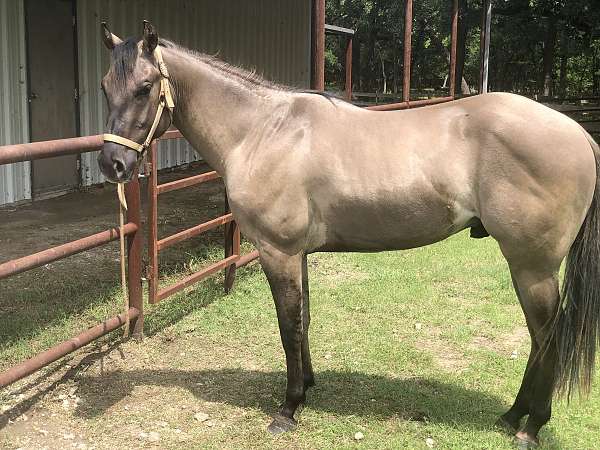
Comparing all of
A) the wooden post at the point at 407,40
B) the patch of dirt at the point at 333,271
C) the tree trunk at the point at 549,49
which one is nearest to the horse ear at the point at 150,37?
the patch of dirt at the point at 333,271

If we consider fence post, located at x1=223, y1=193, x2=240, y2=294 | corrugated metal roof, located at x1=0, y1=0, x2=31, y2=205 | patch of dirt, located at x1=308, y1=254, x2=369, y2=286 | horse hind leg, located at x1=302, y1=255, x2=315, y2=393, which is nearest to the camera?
horse hind leg, located at x1=302, y1=255, x2=315, y2=393

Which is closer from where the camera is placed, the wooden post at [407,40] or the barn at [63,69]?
the barn at [63,69]

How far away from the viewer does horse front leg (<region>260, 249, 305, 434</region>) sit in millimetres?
2844

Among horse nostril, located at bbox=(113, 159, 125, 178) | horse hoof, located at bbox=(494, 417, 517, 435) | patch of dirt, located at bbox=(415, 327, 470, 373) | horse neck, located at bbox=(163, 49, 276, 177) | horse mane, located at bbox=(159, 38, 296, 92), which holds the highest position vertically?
horse mane, located at bbox=(159, 38, 296, 92)

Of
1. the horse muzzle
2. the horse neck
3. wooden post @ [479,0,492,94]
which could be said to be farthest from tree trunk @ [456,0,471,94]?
the horse muzzle

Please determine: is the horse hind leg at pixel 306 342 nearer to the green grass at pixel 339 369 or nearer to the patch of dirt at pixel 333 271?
the green grass at pixel 339 369

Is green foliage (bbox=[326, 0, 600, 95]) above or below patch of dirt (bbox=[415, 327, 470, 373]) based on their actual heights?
above

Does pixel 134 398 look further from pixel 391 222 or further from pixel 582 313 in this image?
pixel 582 313

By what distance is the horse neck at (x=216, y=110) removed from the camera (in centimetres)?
289

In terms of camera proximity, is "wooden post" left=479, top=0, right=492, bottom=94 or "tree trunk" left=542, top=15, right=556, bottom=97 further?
"tree trunk" left=542, top=15, right=556, bottom=97

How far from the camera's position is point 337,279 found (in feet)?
16.7

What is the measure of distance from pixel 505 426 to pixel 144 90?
2155 millimetres

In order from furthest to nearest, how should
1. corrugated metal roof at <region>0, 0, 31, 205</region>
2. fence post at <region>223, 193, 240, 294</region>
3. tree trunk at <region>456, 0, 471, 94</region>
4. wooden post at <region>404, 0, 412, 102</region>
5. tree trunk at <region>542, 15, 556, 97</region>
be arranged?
tree trunk at <region>542, 15, 556, 97</region> → tree trunk at <region>456, 0, 471, 94</region> → wooden post at <region>404, 0, 412, 102</region> → corrugated metal roof at <region>0, 0, 31, 205</region> → fence post at <region>223, 193, 240, 294</region>

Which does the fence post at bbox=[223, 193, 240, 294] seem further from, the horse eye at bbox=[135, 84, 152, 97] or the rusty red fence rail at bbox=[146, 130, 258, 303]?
the horse eye at bbox=[135, 84, 152, 97]
